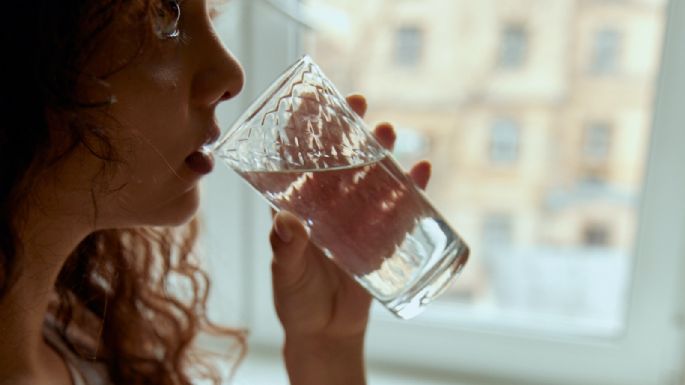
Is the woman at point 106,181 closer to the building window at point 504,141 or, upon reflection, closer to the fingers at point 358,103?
the fingers at point 358,103

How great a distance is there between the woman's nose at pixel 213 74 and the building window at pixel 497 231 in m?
0.55

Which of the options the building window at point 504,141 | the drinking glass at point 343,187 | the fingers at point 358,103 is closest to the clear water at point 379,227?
the drinking glass at point 343,187

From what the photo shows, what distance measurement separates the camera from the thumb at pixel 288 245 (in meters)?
0.67

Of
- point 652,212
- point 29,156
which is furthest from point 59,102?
point 652,212

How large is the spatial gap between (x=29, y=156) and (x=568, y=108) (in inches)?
26.9

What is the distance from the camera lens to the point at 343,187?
60cm

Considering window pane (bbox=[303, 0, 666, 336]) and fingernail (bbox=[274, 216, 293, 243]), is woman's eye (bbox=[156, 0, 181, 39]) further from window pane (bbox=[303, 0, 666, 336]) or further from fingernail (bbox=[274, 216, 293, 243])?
window pane (bbox=[303, 0, 666, 336])

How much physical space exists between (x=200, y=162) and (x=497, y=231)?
1.83 feet

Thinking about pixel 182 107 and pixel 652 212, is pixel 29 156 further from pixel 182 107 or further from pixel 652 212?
pixel 652 212

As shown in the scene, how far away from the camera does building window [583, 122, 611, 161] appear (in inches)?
37.9

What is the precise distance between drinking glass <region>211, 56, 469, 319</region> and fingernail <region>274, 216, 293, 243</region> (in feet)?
0.08

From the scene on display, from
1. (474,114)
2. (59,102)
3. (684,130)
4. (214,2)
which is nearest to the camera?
(59,102)

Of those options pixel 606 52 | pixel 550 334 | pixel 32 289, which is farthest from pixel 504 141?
pixel 32 289

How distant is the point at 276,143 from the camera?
1.93 ft
